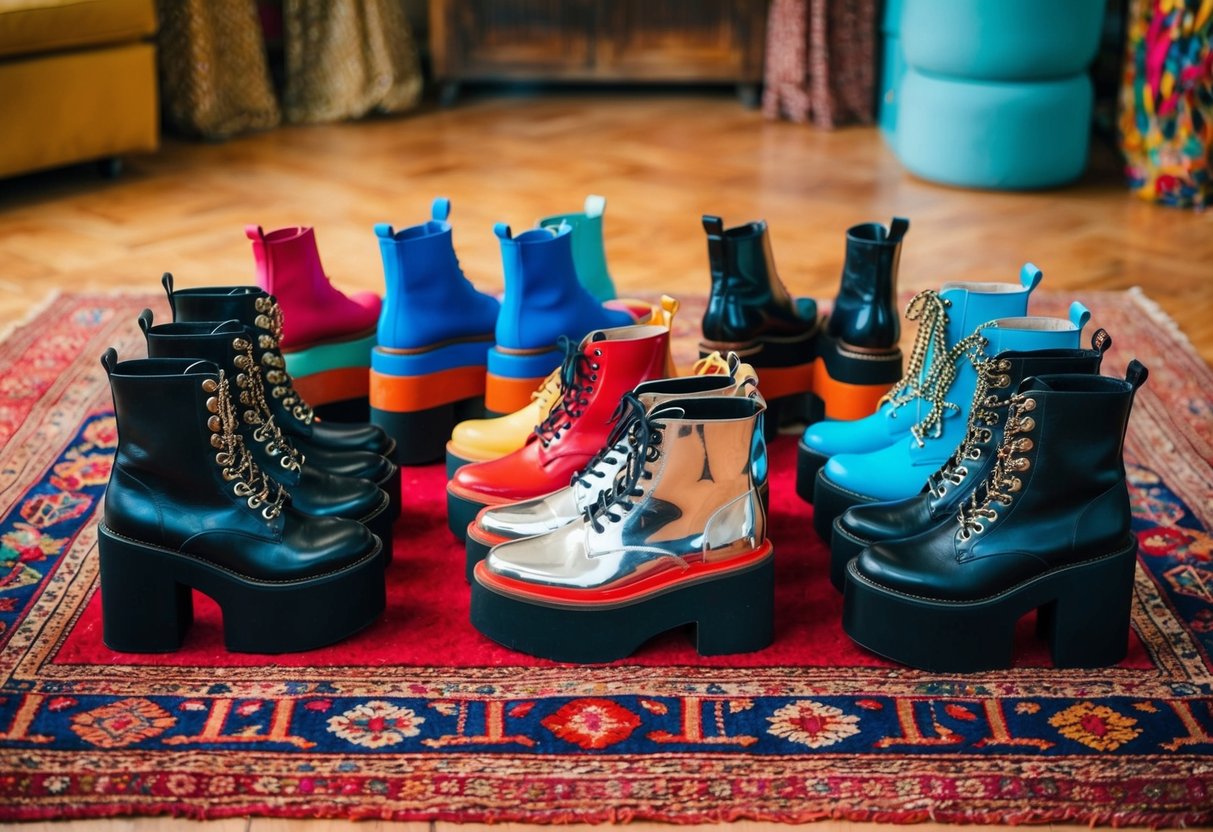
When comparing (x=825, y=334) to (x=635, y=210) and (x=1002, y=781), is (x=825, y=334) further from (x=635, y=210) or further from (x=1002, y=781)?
(x=635, y=210)

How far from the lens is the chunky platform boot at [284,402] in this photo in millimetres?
1565

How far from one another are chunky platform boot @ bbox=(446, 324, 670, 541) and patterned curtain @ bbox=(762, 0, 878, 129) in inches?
108

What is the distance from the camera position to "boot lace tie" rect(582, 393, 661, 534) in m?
1.32

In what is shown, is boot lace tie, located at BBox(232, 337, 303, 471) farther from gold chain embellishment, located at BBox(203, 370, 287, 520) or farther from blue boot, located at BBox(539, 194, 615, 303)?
blue boot, located at BBox(539, 194, 615, 303)

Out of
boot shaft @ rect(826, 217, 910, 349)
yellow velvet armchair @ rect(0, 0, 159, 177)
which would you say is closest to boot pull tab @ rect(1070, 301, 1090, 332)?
boot shaft @ rect(826, 217, 910, 349)

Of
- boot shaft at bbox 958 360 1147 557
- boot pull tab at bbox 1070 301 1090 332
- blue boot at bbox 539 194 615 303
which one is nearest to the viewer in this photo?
boot shaft at bbox 958 360 1147 557

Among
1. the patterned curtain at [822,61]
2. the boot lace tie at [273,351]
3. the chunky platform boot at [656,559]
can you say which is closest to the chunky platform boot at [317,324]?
the boot lace tie at [273,351]

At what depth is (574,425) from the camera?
1.56 metres

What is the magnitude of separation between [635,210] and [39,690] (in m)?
2.17

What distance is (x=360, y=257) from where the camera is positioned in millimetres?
2904

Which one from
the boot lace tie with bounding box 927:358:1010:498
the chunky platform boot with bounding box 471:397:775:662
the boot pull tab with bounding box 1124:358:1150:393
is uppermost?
the boot pull tab with bounding box 1124:358:1150:393

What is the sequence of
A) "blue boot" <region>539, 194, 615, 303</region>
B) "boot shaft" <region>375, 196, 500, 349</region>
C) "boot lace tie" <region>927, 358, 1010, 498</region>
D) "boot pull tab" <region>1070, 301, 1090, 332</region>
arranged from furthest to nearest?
"blue boot" <region>539, 194, 615, 303</region>, "boot shaft" <region>375, 196, 500, 349</region>, "boot pull tab" <region>1070, 301, 1090, 332</region>, "boot lace tie" <region>927, 358, 1010, 498</region>

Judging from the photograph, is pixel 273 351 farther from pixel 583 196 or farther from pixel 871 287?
pixel 583 196

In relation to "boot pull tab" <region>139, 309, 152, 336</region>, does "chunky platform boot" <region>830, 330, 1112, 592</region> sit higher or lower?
lower
